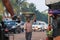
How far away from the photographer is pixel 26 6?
94.0m

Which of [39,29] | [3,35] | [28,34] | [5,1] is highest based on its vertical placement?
[5,1]

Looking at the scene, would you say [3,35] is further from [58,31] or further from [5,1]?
[58,31]

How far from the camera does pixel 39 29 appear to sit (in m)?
42.9

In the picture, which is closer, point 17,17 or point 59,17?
point 17,17

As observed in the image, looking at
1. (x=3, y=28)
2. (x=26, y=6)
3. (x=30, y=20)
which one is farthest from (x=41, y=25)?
(x=26, y=6)

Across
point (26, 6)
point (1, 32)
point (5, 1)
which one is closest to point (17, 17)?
point (5, 1)

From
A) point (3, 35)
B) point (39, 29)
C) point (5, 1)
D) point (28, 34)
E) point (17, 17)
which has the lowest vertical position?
point (39, 29)

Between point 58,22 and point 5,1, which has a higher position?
point 5,1

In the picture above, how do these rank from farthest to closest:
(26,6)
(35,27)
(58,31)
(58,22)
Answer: (26,6) < (35,27) < (58,22) < (58,31)

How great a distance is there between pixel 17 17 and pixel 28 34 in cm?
896

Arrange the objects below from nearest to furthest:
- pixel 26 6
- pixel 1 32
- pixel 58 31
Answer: pixel 1 32, pixel 58 31, pixel 26 6

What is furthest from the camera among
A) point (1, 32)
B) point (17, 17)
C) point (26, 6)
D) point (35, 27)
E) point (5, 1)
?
point (26, 6)

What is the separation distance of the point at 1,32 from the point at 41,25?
120ft

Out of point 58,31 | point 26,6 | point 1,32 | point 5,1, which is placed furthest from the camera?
point 26,6
